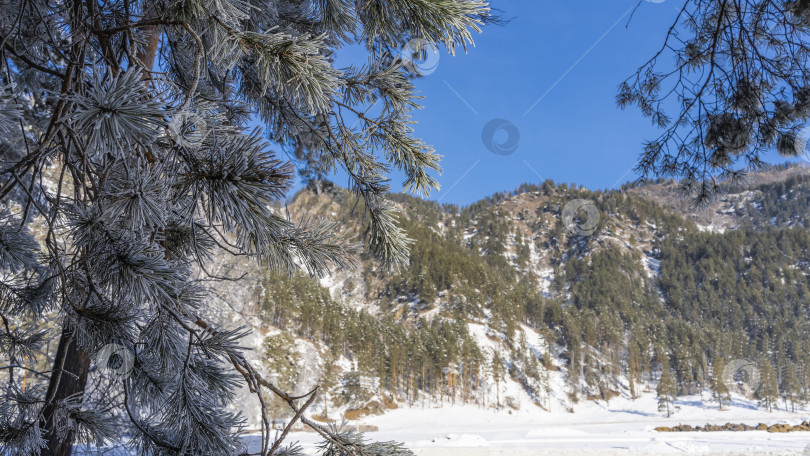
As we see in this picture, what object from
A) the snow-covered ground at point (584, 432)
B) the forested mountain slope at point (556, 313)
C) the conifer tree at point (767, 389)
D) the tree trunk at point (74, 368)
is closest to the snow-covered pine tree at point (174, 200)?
the tree trunk at point (74, 368)

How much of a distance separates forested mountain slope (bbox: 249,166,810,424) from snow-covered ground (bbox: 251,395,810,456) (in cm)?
304

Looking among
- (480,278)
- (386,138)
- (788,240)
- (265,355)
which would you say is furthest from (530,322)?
(788,240)

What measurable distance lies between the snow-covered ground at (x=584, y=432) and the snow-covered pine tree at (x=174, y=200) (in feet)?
3.07

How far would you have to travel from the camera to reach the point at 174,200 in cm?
85

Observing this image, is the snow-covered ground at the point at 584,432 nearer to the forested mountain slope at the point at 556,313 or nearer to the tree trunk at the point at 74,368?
the tree trunk at the point at 74,368

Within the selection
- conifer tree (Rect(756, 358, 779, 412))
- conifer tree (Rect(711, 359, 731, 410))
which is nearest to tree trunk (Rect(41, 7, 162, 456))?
conifer tree (Rect(711, 359, 731, 410))

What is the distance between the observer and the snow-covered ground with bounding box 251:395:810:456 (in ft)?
45.8

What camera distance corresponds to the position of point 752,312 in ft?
271

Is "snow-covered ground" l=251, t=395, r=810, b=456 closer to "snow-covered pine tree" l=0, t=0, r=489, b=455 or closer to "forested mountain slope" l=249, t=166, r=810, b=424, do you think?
"snow-covered pine tree" l=0, t=0, r=489, b=455

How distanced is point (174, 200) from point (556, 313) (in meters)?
73.2

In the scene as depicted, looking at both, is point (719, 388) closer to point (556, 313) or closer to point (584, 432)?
point (556, 313)

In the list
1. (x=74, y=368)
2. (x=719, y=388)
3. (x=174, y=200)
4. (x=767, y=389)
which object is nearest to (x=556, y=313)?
(x=719, y=388)

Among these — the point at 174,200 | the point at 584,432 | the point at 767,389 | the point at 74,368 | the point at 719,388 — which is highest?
the point at 174,200

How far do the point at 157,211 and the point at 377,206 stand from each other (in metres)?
0.75
